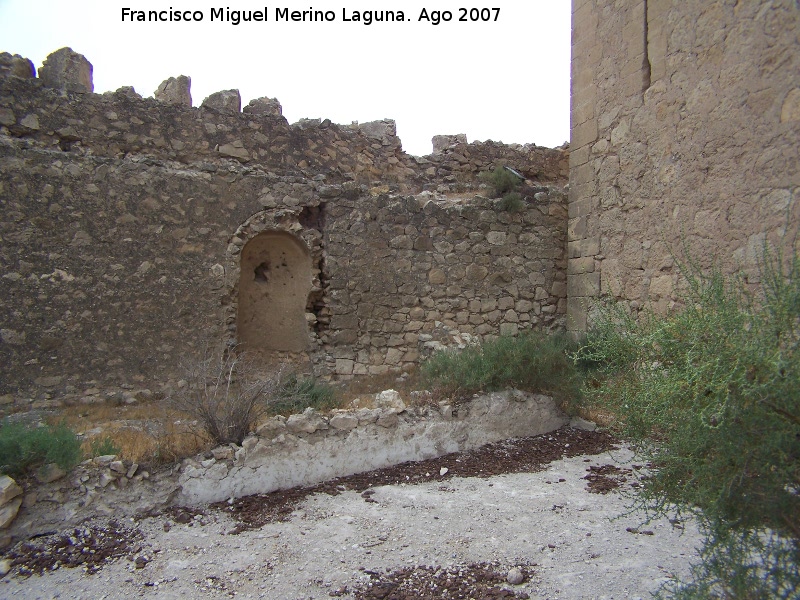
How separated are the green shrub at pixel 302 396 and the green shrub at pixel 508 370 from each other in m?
1.07

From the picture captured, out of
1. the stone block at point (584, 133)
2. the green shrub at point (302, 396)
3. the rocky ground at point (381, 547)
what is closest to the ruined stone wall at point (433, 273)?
the stone block at point (584, 133)

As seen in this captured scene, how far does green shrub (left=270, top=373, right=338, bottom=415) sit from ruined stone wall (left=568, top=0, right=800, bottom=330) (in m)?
3.33

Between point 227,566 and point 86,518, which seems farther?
point 86,518

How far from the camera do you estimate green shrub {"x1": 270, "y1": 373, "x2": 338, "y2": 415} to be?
5316mm

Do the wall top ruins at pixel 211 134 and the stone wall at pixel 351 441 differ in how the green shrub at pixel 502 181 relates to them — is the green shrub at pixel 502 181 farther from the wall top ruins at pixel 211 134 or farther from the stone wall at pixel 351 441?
the stone wall at pixel 351 441

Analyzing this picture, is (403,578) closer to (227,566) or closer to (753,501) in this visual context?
(227,566)

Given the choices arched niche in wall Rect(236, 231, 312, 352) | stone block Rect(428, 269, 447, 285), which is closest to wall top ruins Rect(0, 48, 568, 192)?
arched niche in wall Rect(236, 231, 312, 352)

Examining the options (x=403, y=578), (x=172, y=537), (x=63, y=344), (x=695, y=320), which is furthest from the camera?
(x=63, y=344)

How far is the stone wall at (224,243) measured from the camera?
6.40 meters

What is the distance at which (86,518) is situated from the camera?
355 cm

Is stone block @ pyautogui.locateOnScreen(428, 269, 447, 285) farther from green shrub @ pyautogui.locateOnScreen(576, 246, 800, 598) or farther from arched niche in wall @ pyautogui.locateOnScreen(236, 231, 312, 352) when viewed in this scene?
green shrub @ pyautogui.locateOnScreen(576, 246, 800, 598)

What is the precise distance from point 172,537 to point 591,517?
2.56 meters

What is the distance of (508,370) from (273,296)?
12.3 ft

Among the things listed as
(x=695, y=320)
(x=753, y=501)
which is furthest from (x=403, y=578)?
(x=695, y=320)
